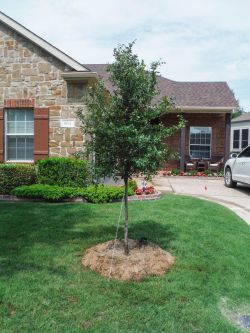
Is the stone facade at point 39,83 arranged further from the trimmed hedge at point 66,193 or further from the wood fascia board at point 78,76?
the trimmed hedge at point 66,193

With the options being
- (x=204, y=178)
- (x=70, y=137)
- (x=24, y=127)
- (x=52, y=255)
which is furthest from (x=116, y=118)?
(x=204, y=178)

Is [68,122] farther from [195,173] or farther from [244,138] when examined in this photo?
[244,138]

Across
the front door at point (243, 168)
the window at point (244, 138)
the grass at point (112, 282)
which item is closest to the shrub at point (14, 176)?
the grass at point (112, 282)

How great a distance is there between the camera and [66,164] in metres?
11.0

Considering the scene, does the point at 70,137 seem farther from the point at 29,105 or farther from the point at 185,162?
the point at 185,162

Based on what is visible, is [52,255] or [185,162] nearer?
[52,255]

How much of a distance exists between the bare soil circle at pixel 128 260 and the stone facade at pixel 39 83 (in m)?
6.35

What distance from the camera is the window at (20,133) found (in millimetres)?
12211

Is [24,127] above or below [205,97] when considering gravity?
below

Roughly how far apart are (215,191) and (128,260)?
8.56 meters

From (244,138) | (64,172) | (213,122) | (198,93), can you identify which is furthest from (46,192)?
(244,138)

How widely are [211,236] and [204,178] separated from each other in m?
10.5

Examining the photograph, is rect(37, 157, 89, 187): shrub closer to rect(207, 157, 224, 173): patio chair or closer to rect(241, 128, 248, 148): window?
rect(207, 157, 224, 173): patio chair

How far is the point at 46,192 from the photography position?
33.2 ft
